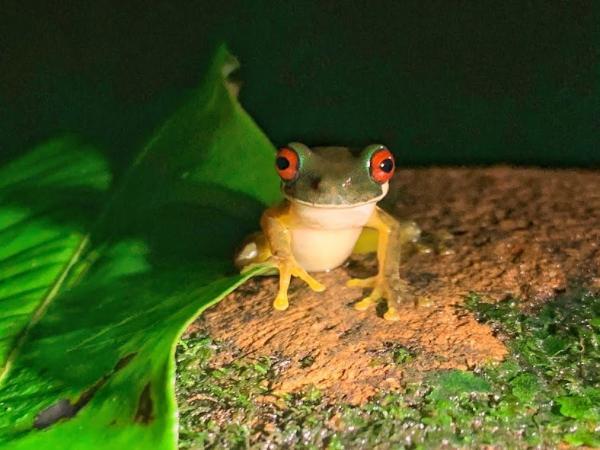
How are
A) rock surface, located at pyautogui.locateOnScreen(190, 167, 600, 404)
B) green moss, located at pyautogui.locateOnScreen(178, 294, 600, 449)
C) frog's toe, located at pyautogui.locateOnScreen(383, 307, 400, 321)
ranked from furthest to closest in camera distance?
frog's toe, located at pyautogui.locateOnScreen(383, 307, 400, 321), rock surface, located at pyautogui.locateOnScreen(190, 167, 600, 404), green moss, located at pyautogui.locateOnScreen(178, 294, 600, 449)

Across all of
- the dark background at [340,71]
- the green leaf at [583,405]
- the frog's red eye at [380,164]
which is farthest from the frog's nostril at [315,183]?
the dark background at [340,71]

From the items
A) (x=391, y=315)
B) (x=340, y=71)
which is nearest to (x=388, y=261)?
(x=391, y=315)

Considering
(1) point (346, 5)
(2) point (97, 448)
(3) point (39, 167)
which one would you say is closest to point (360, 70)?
(1) point (346, 5)

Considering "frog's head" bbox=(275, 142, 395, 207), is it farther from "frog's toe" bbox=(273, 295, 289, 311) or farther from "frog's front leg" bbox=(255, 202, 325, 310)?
"frog's toe" bbox=(273, 295, 289, 311)

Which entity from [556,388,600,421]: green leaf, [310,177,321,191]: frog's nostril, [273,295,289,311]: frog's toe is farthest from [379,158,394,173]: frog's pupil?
[556,388,600,421]: green leaf

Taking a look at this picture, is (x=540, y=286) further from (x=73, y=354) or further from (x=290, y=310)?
(x=73, y=354)

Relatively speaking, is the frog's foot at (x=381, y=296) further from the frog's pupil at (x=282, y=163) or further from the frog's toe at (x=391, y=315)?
the frog's pupil at (x=282, y=163)

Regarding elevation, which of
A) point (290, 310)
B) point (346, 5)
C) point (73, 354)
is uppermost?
point (346, 5)
